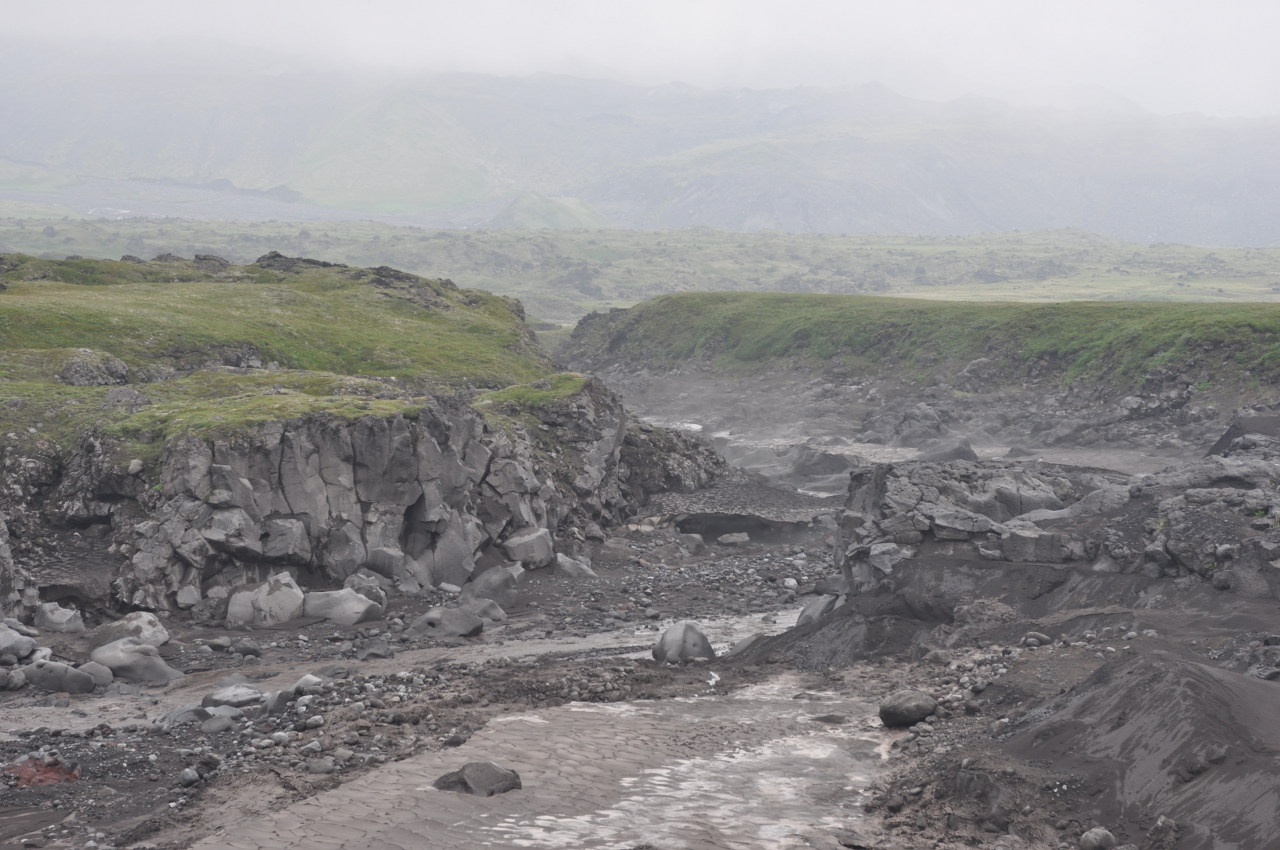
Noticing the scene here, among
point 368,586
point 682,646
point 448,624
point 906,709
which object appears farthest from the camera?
point 368,586

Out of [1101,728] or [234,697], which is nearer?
[1101,728]

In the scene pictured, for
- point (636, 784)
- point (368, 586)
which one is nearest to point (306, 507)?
point (368, 586)

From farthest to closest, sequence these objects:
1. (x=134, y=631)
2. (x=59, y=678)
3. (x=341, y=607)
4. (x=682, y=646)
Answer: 1. (x=341, y=607)
2. (x=134, y=631)
3. (x=682, y=646)
4. (x=59, y=678)

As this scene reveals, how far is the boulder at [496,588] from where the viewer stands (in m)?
37.6

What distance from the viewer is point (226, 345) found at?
2680 inches

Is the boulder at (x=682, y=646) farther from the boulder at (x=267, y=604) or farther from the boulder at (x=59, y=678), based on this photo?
the boulder at (x=59, y=678)

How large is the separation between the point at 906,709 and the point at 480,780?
9.91 metres

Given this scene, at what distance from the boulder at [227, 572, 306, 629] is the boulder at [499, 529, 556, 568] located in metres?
9.12

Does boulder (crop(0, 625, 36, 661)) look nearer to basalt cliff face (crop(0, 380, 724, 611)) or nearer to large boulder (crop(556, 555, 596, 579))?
basalt cliff face (crop(0, 380, 724, 611))

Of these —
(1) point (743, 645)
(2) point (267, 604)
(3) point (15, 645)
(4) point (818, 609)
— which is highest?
(4) point (818, 609)

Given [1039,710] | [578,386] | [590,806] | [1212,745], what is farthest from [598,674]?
[578,386]

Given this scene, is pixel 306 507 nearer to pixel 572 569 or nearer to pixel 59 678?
pixel 572 569

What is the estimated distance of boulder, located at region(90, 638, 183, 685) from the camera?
27.6 meters

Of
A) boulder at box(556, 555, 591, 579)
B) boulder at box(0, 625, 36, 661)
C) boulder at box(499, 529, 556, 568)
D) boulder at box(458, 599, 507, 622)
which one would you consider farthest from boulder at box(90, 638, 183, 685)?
boulder at box(556, 555, 591, 579)
